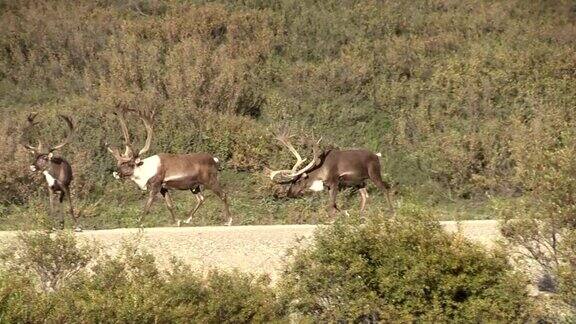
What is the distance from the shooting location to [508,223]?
16.1m

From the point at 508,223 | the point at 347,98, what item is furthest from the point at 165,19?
the point at 508,223

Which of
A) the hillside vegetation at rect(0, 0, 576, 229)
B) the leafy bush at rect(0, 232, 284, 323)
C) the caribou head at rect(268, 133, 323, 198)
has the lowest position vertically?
the hillside vegetation at rect(0, 0, 576, 229)

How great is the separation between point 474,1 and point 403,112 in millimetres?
13079

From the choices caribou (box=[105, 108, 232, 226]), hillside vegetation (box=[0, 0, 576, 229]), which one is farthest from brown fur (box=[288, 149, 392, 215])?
caribou (box=[105, 108, 232, 226])

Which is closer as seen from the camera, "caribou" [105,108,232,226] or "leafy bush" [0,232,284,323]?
"leafy bush" [0,232,284,323]

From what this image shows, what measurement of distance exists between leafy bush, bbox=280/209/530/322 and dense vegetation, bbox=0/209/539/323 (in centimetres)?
2

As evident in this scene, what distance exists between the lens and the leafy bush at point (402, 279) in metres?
14.4

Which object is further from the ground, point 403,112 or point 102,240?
point 102,240

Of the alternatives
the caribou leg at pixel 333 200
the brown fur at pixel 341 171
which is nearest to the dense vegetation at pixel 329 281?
the caribou leg at pixel 333 200

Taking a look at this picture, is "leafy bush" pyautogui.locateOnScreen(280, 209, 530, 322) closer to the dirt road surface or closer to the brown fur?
the dirt road surface

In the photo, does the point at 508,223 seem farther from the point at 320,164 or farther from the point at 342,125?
the point at 342,125

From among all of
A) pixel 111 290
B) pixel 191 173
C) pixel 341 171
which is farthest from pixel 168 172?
pixel 111 290

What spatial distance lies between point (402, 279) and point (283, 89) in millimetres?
17877

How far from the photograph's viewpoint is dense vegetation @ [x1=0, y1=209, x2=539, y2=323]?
1405 centimetres
